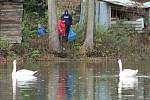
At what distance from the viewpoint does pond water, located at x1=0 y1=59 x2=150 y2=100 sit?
1831cm

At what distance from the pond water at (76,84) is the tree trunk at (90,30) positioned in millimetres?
5012

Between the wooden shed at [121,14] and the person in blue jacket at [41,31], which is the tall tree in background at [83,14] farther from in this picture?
the person in blue jacket at [41,31]

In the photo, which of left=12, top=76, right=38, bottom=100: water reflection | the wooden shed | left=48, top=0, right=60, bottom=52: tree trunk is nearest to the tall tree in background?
the wooden shed

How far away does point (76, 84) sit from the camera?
2220cm

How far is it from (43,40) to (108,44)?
4233mm

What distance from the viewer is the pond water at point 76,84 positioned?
18312mm

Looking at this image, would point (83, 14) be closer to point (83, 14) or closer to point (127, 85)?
point (83, 14)

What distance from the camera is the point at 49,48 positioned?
37969mm

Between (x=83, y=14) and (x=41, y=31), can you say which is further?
(x=83, y=14)

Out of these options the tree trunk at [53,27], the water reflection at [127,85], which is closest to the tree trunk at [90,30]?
the tree trunk at [53,27]

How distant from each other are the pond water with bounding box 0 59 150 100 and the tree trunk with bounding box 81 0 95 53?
501 cm

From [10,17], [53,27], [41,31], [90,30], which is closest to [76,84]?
[53,27]

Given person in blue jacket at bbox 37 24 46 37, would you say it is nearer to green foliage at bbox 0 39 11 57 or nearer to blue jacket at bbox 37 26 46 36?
blue jacket at bbox 37 26 46 36

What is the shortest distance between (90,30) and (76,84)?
54.8 feet
